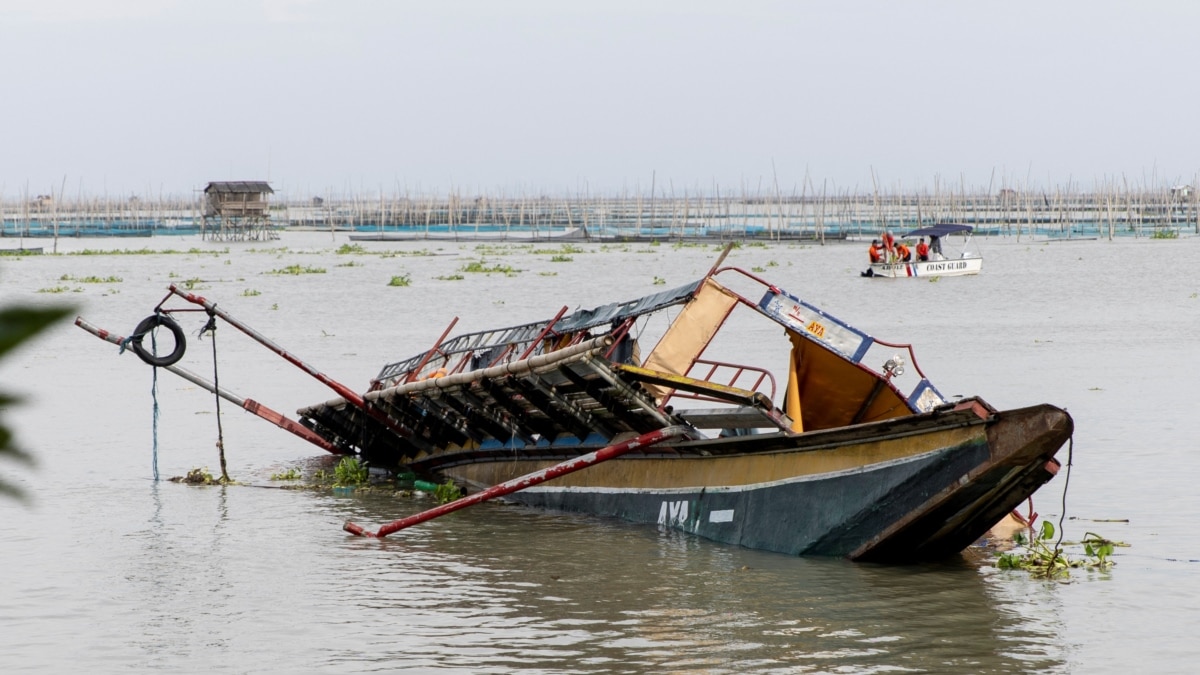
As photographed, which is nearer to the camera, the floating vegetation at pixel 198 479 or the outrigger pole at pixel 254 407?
the outrigger pole at pixel 254 407

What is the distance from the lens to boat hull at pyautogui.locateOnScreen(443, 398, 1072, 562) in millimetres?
9594

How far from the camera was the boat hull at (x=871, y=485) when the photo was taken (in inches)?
378

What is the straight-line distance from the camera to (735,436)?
11.5m

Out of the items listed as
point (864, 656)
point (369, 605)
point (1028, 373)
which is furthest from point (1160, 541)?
point (1028, 373)

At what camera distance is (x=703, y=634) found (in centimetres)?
918

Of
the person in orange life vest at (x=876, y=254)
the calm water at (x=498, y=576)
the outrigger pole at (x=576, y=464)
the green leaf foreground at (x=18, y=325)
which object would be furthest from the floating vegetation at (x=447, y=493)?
the person in orange life vest at (x=876, y=254)

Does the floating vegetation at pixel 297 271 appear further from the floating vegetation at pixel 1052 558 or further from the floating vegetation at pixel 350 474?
the floating vegetation at pixel 1052 558

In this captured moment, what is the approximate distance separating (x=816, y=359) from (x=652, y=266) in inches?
1910

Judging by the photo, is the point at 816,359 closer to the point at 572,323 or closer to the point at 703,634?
the point at 572,323

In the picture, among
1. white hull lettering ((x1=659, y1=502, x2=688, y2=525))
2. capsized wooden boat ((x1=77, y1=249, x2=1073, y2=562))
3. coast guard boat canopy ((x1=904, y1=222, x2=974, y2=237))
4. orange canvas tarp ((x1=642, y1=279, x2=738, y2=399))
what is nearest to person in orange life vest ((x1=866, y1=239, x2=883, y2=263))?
coast guard boat canopy ((x1=904, y1=222, x2=974, y2=237))

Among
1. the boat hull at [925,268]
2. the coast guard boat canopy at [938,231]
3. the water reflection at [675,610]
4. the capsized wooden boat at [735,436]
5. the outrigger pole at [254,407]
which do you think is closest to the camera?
the water reflection at [675,610]

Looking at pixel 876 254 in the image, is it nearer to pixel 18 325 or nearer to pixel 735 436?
pixel 735 436

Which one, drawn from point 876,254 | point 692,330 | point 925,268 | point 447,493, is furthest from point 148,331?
point 925,268

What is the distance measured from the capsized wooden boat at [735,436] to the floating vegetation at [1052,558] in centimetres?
35
